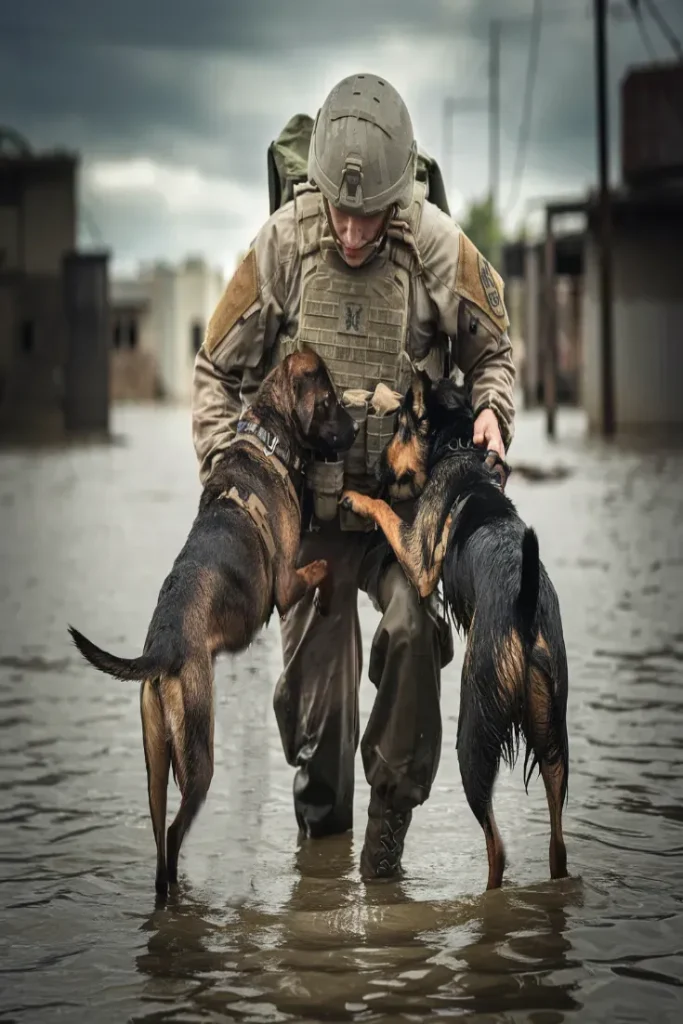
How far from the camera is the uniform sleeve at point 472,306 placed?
512 cm

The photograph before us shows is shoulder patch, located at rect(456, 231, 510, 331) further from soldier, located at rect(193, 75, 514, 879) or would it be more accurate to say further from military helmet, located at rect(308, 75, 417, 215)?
military helmet, located at rect(308, 75, 417, 215)

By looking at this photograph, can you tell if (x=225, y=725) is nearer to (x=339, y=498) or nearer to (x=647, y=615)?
(x=339, y=498)

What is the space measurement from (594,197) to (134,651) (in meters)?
22.1

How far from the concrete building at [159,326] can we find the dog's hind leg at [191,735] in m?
63.9

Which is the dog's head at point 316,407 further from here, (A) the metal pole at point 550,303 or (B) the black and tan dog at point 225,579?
(A) the metal pole at point 550,303

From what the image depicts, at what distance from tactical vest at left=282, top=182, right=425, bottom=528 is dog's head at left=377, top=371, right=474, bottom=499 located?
0.07 m

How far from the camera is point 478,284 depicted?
514cm

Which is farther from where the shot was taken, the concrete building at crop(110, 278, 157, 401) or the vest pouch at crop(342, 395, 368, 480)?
the concrete building at crop(110, 278, 157, 401)

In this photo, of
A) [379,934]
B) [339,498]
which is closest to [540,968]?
[379,934]

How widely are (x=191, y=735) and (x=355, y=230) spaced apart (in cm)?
167

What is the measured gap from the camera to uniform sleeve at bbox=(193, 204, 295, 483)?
16.9ft

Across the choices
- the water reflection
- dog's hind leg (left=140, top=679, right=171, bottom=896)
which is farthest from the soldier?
dog's hind leg (left=140, top=679, right=171, bottom=896)

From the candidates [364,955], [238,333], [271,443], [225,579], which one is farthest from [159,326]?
[364,955]

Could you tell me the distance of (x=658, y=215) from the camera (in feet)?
95.4
